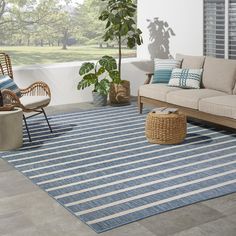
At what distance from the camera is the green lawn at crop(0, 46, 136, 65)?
28.3 feet

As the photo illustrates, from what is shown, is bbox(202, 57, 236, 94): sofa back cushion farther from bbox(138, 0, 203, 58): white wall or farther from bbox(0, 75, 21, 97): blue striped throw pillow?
bbox(0, 75, 21, 97): blue striped throw pillow

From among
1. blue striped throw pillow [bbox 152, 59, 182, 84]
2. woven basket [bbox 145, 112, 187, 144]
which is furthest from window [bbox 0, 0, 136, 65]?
woven basket [bbox 145, 112, 187, 144]

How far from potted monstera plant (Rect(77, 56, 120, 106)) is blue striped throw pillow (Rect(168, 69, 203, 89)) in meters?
1.14

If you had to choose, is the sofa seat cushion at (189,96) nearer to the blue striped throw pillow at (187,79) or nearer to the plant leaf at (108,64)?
the blue striped throw pillow at (187,79)

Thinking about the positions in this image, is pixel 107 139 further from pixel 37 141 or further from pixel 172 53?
pixel 172 53

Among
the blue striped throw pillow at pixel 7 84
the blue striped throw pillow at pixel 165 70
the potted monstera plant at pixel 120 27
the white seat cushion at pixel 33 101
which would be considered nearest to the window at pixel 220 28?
the blue striped throw pillow at pixel 165 70

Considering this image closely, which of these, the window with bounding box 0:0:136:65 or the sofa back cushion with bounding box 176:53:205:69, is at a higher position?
the window with bounding box 0:0:136:65

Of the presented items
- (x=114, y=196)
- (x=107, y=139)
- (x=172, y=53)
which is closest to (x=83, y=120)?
(x=107, y=139)

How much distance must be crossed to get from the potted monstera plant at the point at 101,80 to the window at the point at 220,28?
1.41 m

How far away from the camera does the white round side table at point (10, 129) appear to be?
5449 millimetres

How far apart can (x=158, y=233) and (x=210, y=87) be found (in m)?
3.55

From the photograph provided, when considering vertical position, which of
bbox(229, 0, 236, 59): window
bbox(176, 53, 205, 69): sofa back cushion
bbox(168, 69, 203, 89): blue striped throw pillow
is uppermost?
bbox(229, 0, 236, 59): window

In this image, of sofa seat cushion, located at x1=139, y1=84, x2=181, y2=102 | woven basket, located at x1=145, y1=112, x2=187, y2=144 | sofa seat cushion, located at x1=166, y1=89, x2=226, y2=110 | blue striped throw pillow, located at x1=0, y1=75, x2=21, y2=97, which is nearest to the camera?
woven basket, located at x1=145, y1=112, x2=187, y2=144

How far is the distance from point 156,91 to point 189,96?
66cm
